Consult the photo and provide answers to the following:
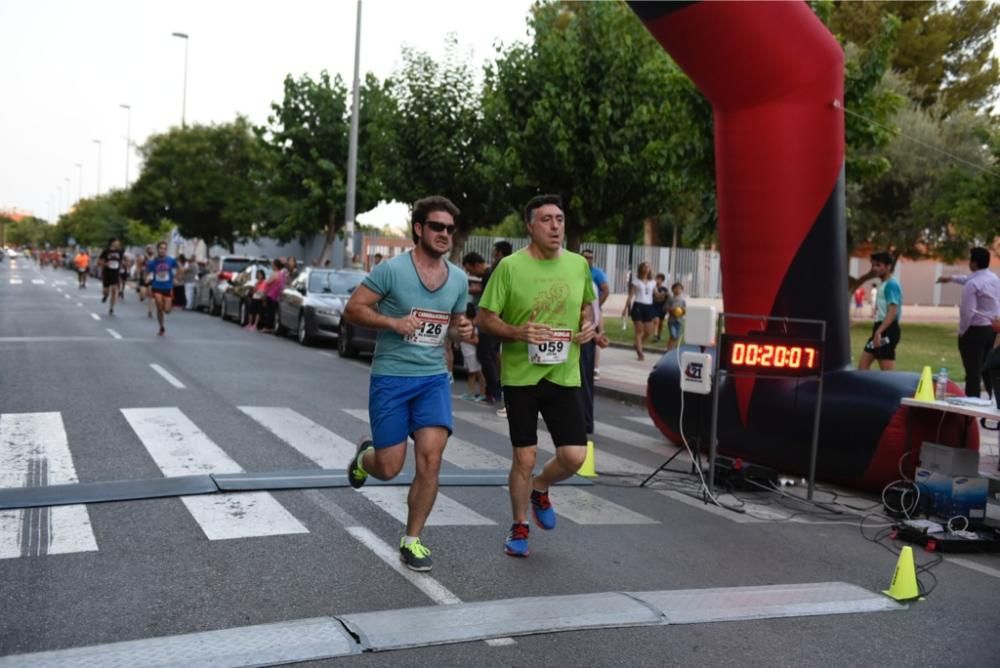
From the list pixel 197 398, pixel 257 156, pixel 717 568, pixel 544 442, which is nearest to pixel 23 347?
pixel 197 398

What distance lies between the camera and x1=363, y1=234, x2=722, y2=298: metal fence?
37.2 m

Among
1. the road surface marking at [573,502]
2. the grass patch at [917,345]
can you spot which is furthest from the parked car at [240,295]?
the road surface marking at [573,502]

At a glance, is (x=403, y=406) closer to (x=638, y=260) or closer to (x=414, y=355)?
(x=414, y=355)

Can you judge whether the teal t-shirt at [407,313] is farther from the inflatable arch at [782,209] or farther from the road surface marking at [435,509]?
the inflatable arch at [782,209]

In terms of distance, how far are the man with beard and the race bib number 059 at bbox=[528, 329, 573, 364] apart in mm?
408

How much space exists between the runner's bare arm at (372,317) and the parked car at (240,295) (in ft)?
64.5

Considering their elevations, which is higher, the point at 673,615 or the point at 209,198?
the point at 209,198

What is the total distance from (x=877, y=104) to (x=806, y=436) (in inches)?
366

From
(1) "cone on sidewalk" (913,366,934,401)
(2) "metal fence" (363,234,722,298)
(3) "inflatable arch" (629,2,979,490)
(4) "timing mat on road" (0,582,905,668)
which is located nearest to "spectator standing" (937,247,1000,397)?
(3) "inflatable arch" (629,2,979,490)

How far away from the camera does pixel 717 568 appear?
589cm

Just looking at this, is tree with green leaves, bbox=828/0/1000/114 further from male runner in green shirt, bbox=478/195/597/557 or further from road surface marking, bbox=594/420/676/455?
male runner in green shirt, bbox=478/195/597/557

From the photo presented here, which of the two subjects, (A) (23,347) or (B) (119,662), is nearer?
(B) (119,662)

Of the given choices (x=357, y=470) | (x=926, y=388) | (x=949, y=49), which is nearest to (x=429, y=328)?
(x=357, y=470)

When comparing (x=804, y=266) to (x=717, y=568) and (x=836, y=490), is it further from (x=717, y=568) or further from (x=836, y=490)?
(x=717, y=568)
